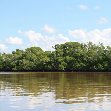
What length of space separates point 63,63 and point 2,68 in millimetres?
33987

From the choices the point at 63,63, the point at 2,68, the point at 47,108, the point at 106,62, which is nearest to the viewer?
the point at 47,108

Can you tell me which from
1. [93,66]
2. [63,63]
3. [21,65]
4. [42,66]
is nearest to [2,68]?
[21,65]

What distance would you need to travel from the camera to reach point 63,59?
133m

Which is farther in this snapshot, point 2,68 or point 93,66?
point 2,68

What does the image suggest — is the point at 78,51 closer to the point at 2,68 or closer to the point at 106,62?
the point at 106,62

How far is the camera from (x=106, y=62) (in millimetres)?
121438

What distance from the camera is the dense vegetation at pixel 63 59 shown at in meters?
125

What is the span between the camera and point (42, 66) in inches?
→ 5433

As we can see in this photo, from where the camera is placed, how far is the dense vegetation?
125356 mm

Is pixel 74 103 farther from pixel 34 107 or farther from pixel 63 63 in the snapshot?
pixel 63 63

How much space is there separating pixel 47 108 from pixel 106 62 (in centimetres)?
10424

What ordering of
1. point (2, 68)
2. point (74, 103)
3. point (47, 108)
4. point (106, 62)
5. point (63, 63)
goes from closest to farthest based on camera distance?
point (47, 108), point (74, 103), point (106, 62), point (63, 63), point (2, 68)

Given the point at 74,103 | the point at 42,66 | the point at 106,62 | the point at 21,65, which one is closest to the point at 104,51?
the point at 106,62

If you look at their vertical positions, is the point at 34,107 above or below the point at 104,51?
below
